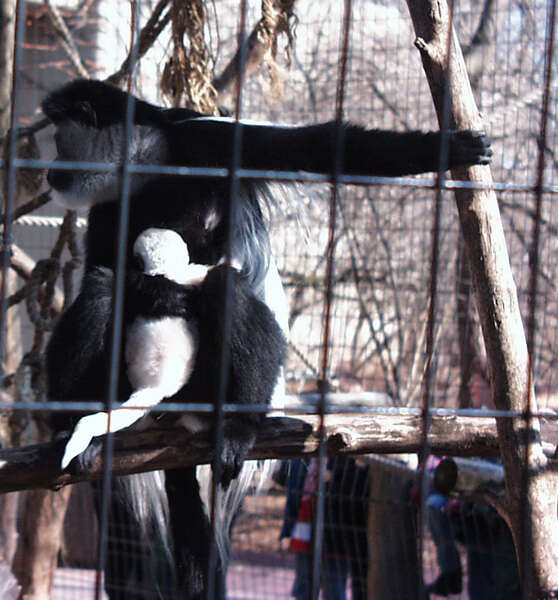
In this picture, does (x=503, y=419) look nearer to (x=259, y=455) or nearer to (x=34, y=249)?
(x=259, y=455)

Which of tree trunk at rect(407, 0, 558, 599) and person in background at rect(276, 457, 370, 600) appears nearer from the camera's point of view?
tree trunk at rect(407, 0, 558, 599)

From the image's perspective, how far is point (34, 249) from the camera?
4023 millimetres

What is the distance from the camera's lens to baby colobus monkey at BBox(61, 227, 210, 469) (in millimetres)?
1572

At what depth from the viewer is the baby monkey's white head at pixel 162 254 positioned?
1.59 meters

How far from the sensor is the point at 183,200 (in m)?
1.76

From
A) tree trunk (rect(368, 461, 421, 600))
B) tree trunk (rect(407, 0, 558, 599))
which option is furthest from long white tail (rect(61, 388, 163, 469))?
tree trunk (rect(368, 461, 421, 600))

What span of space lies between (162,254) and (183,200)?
0.72 ft

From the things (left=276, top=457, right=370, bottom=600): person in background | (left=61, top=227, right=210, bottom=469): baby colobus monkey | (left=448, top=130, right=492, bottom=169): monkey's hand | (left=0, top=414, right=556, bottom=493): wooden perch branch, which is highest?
(left=448, top=130, right=492, bottom=169): monkey's hand

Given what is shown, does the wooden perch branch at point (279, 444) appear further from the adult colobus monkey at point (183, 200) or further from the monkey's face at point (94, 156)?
the monkey's face at point (94, 156)

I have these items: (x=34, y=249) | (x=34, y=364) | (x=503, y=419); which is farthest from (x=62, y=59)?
(x=503, y=419)

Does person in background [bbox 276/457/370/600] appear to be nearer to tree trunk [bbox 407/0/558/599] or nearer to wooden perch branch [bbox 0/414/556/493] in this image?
wooden perch branch [bbox 0/414/556/493]

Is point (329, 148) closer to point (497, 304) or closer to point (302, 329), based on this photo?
point (497, 304)

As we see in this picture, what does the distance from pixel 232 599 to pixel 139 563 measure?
80cm

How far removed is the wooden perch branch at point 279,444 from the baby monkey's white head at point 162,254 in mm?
325
